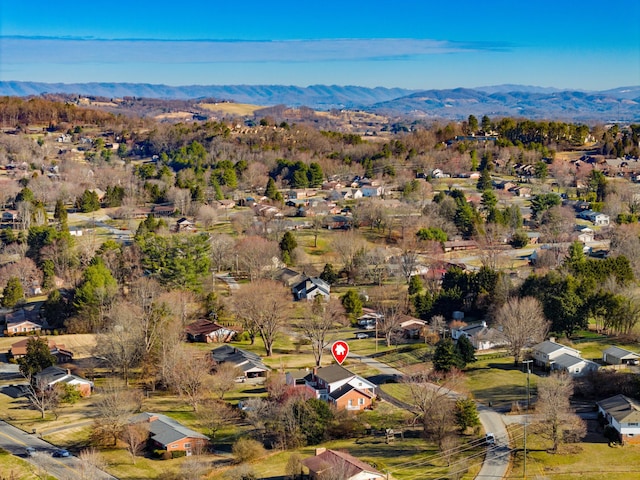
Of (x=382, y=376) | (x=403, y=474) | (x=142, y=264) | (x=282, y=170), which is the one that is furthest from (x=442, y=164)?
(x=403, y=474)

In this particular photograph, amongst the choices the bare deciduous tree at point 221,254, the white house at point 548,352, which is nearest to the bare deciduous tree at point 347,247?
the bare deciduous tree at point 221,254

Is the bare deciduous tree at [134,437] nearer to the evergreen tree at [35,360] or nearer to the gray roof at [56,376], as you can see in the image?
the gray roof at [56,376]

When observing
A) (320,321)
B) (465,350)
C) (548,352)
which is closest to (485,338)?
(465,350)

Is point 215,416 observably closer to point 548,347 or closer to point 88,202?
point 548,347

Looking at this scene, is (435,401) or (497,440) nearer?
(497,440)

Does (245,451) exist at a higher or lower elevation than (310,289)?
lower

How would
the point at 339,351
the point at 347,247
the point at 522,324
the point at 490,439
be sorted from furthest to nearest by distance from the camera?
the point at 347,247 < the point at 522,324 < the point at 339,351 < the point at 490,439
